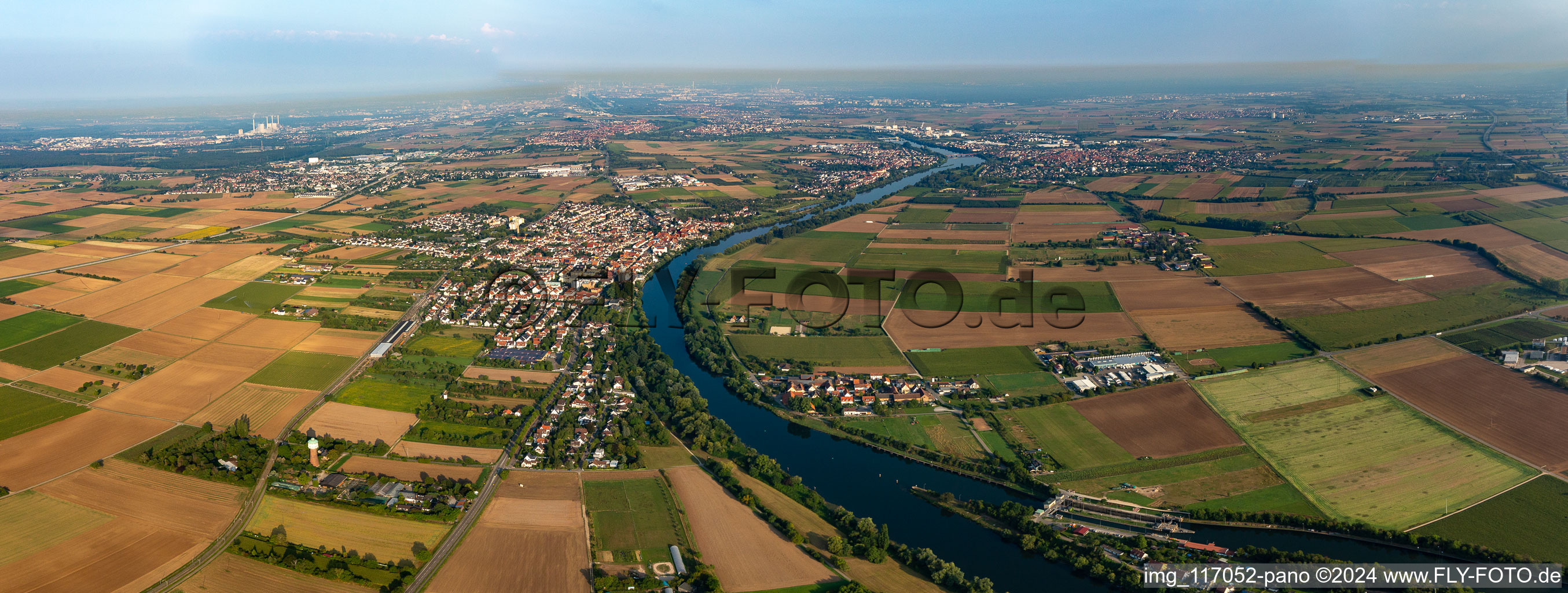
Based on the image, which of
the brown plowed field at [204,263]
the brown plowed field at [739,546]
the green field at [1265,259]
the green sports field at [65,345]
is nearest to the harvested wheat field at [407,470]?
the brown plowed field at [739,546]

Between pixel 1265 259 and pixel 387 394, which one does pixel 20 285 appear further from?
pixel 1265 259

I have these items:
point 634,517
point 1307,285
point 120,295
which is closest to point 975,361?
point 634,517

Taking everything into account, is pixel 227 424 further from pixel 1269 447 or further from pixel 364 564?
pixel 1269 447

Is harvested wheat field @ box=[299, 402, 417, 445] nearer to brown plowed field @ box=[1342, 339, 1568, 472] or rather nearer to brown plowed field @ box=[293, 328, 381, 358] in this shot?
brown plowed field @ box=[293, 328, 381, 358]

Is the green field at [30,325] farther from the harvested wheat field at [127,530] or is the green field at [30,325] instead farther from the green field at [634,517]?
the green field at [634,517]

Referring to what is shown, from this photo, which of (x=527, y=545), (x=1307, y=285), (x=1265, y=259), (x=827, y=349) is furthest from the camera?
(x=1265, y=259)

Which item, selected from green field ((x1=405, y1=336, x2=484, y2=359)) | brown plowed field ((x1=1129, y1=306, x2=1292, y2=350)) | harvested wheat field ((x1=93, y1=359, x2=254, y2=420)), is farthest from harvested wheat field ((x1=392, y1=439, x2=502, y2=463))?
brown plowed field ((x1=1129, y1=306, x2=1292, y2=350))
